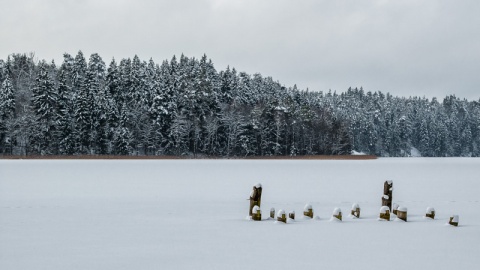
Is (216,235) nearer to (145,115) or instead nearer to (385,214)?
(385,214)

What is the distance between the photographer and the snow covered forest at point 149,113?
83438mm

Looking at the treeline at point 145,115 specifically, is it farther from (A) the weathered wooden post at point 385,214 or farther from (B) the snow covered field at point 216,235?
(A) the weathered wooden post at point 385,214

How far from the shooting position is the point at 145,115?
309 ft

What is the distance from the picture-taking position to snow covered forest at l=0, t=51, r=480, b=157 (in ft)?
274

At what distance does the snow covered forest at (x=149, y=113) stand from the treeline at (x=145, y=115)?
0.49 ft

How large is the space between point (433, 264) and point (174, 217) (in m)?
7.81

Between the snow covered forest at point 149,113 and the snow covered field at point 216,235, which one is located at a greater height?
the snow covered forest at point 149,113

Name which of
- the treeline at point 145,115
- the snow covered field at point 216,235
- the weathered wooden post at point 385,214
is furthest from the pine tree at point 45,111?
the weathered wooden post at point 385,214

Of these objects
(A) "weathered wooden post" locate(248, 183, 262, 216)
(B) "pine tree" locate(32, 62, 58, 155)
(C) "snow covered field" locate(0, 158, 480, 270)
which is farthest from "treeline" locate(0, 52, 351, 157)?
(A) "weathered wooden post" locate(248, 183, 262, 216)

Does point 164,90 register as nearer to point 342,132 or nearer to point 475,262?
point 342,132

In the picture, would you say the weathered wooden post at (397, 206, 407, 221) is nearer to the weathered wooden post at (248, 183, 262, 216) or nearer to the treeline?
the weathered wooden post at (248, 183, 262, 216)

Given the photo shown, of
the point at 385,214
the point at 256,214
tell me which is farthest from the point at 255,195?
the point at 385,214

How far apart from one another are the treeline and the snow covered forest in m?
Result: 0.15

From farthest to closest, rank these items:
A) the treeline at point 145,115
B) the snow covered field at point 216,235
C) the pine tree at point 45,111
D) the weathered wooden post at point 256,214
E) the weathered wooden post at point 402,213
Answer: the treeline at point 145,115
the pine tree at point 45,111
the weathered wooden post at point 402,213
the weathered wooden post at point 256,214
the snow covered field at point 216,235
